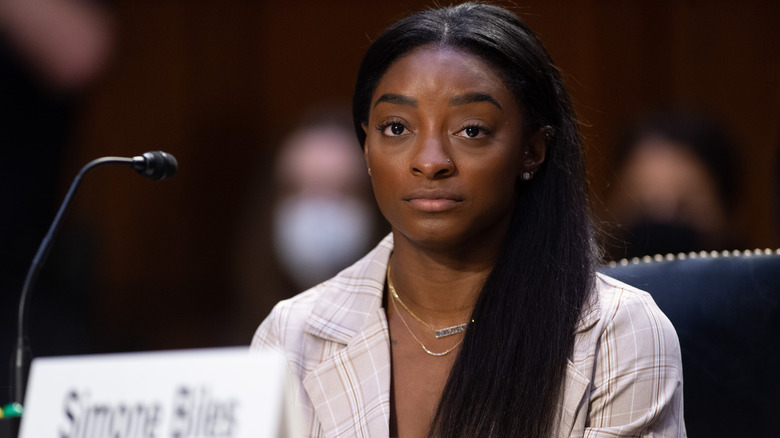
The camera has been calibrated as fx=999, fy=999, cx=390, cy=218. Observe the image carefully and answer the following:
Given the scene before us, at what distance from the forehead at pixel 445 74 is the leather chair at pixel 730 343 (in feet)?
1.68

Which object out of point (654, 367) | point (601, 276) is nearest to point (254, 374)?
point (654, 367)

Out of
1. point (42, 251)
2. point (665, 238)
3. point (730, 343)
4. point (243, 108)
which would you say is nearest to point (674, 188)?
point (665, 238)

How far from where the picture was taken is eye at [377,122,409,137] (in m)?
1.67

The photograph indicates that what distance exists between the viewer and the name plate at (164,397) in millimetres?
792

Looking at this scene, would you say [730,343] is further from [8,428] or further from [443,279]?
[8,428]

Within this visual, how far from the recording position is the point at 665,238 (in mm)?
2541

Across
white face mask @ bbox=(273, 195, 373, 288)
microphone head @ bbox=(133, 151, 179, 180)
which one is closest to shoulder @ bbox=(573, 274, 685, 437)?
microphone head @ bbox=(133, 151, 179, 180)

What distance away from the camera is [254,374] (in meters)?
0.80

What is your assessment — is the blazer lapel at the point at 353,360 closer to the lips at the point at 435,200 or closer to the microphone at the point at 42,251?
the lips at the point at 435,200

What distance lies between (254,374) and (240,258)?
338 centimetres

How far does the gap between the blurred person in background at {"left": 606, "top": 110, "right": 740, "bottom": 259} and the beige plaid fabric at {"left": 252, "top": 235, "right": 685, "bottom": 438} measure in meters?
0.82

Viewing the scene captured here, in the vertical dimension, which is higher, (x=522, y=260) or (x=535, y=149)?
(x=535, y=149)

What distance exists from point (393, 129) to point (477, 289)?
32 cm

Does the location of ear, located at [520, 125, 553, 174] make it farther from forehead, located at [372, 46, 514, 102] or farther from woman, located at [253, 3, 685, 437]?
forehead, located at [372, 46, 514, 102]
